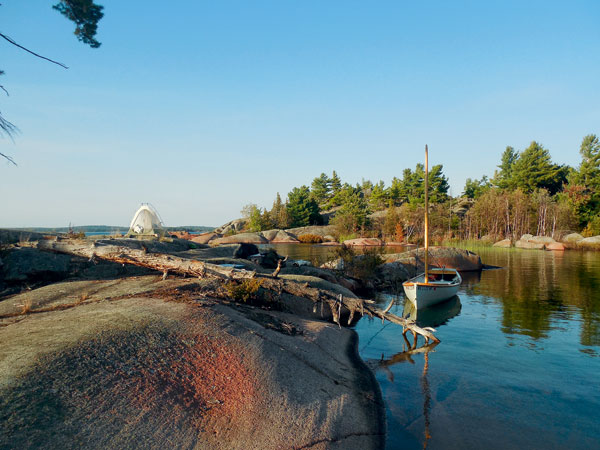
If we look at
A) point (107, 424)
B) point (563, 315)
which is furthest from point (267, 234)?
point (107, 424)

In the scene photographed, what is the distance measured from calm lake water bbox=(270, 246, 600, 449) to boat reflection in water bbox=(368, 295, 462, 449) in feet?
0.13

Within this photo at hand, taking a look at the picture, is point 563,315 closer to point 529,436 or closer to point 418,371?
→ point 418,371

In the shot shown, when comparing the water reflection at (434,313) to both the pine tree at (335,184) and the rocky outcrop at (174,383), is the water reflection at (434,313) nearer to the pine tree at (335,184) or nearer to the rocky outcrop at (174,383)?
the rocky outcrop at (174,383)

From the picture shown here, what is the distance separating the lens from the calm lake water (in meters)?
7.70

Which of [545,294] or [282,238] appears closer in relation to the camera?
[545,294]

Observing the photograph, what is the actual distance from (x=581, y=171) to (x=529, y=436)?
284 feet

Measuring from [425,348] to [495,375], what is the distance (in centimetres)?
260

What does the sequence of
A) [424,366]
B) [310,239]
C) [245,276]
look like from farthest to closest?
[310,239] → [245,276] → [424,366]

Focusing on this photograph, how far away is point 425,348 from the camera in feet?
42.9

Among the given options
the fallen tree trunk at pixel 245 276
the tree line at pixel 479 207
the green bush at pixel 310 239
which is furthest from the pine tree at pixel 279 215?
the fallen tree trunk at pixel 245 276

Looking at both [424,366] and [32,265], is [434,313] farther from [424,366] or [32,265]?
[32,265]

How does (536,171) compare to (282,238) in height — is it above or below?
above

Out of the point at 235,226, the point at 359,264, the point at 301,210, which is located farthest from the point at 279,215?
the point at 359,264

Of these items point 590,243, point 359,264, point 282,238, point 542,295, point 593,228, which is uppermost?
point 593,228
